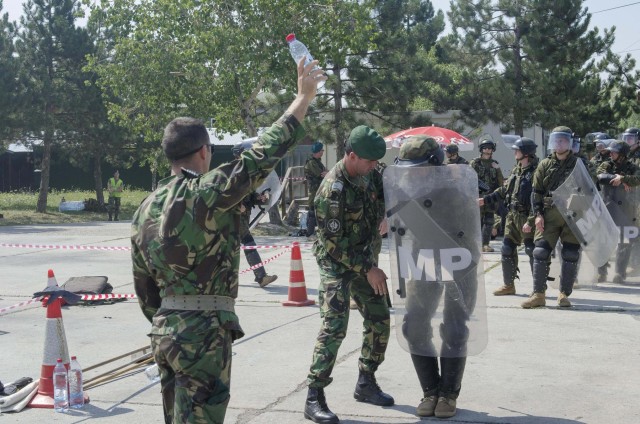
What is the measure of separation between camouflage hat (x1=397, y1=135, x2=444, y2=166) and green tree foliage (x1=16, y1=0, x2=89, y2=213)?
88.3 feet

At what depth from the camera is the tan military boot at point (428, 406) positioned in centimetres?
526

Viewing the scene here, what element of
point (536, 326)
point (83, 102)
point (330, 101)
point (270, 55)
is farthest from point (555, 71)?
point (536, 326)

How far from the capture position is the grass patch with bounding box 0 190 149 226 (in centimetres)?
2830

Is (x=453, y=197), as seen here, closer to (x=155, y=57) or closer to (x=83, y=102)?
(x=155, y=57)

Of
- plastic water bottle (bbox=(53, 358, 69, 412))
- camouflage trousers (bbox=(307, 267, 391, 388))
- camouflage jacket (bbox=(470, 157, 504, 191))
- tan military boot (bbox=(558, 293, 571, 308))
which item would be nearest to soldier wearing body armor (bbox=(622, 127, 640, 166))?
camouflage jacket (bbox=(470, 157, 504, 191))

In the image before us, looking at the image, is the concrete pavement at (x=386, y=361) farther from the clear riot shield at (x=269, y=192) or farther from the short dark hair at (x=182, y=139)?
the short dark hair at (x=182, y=139)

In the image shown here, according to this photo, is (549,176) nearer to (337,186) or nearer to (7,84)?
(337,186)

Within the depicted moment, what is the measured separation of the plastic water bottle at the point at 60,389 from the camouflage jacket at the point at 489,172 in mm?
9181

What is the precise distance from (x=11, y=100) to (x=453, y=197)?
2621 centimetres

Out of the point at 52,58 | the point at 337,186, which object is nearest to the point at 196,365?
the point at 337,186

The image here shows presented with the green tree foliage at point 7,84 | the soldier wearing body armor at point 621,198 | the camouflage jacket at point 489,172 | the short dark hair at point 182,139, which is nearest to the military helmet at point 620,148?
the soldier wearing body armor at point 621,198

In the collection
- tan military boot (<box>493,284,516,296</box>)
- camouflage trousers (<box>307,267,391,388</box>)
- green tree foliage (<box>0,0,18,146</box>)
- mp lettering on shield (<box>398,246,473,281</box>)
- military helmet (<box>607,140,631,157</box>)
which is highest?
green tree foliage (<box>0,0,18,146</box>)

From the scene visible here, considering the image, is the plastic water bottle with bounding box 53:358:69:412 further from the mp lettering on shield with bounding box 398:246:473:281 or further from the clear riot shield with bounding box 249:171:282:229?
the clear riot shield with bounding box 249:171:282:229

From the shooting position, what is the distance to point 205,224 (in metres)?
3.49
